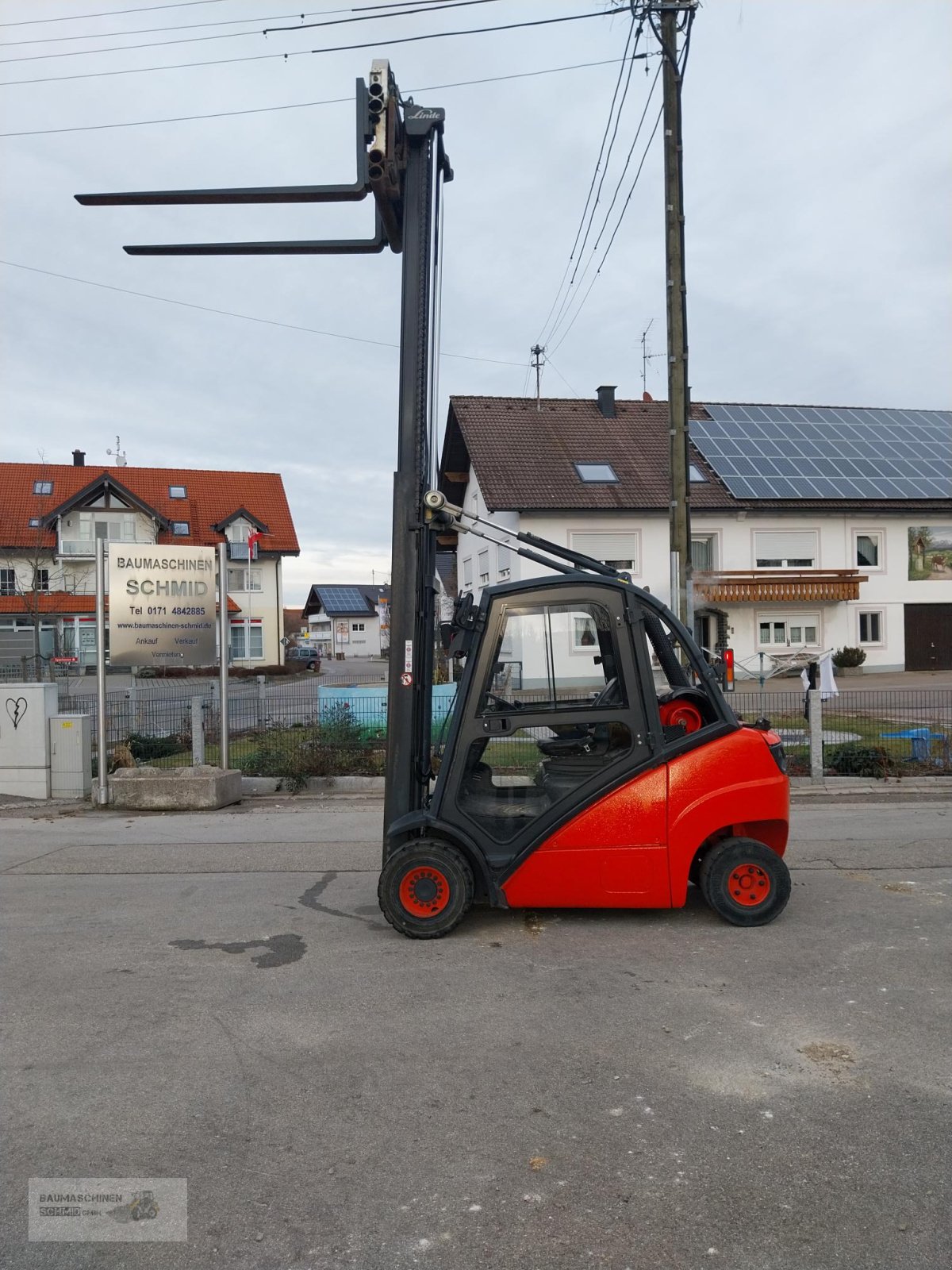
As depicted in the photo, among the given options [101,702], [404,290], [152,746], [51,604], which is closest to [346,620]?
[51,604]

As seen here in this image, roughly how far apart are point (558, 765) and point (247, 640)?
45.7 meters

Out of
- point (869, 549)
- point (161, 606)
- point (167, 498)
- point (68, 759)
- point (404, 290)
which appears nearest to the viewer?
→ point (404, 290)

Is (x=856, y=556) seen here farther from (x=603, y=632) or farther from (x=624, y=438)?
(x=603, y=632)

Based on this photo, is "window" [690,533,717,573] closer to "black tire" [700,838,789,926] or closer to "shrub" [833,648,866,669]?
"shrub" [833,648,866,669]

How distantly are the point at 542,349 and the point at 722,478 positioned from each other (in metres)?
17.9

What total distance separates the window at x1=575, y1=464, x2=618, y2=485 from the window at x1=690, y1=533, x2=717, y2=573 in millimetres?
3558

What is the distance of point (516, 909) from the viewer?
606 centimetres

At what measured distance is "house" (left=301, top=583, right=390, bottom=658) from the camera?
93.6 metres

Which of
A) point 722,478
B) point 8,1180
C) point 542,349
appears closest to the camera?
point 8,1180

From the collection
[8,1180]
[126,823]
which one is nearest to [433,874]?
[8,1180]

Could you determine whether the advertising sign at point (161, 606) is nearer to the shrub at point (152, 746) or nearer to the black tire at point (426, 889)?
the shrub at point (152, 746)

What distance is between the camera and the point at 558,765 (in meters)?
5.59

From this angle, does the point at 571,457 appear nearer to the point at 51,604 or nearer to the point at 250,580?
the point at 250,580

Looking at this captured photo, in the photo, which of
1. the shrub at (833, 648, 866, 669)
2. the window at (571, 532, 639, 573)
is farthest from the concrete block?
the shrub at (833, 648, 866, 669)
